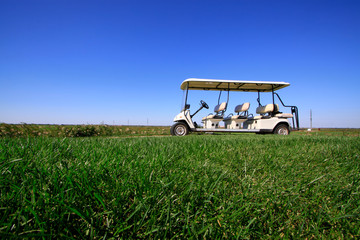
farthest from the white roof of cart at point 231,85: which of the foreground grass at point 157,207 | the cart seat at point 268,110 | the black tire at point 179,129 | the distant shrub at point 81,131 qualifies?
the foreground grass at point 157,207

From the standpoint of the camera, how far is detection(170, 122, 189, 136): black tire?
9.58 meters

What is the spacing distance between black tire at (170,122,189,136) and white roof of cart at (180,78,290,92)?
2.18m

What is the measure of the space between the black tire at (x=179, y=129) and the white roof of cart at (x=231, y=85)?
7.16 ft

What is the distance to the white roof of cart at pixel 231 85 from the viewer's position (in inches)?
368

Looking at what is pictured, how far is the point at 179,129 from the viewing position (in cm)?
963

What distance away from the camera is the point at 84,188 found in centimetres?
96

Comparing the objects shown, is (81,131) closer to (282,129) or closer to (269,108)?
(269,108)

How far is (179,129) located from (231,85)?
3.83m

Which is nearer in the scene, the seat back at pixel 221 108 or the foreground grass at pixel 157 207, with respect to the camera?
the foreground grass at pixel 157 207

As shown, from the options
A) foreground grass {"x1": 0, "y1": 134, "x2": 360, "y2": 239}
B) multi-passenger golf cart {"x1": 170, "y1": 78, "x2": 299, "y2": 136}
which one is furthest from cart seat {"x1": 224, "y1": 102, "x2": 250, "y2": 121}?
foreground grass {"x1": 0, "y1": 134, "x2": 360, "y2": 239}

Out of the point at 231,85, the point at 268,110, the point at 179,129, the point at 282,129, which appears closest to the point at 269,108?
the point at 268,110

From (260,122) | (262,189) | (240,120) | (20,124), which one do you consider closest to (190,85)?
(240,120)

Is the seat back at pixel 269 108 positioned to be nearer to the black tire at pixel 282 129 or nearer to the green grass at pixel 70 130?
the black tire at pixel 282 129

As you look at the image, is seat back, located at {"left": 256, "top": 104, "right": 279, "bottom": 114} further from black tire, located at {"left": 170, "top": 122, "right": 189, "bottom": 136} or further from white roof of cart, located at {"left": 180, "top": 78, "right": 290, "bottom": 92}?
black tire, located at {"left": 170, "top": 122, "right": 189, "bottom": 136}
